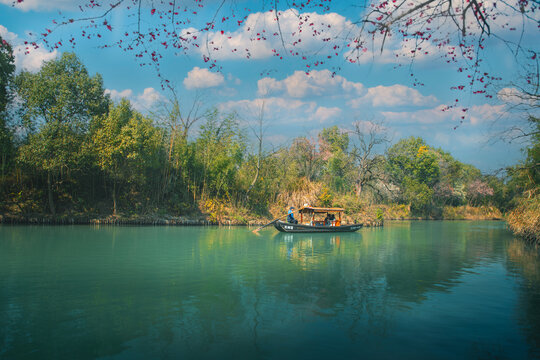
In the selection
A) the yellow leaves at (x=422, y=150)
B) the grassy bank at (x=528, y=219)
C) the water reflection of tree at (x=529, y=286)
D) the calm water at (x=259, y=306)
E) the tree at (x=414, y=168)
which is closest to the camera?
the calm water at (x=259, y=306)

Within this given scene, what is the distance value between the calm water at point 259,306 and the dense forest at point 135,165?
8377 millimetres

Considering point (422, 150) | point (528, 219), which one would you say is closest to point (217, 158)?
point (528, 219)

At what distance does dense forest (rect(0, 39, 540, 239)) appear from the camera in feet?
72.1

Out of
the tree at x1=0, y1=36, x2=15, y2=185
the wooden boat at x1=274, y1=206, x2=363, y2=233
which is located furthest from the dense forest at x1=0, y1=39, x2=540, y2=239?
the wooden boat at x1=274, y1=206, x2=363, y2=233

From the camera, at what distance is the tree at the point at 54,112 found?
71.1ft

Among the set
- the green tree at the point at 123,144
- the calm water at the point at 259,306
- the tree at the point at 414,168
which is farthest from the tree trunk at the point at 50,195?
the tree at the point at 414,168

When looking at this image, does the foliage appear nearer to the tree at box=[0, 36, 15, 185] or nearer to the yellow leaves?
the tree at box=[0, 36, 15, 185]

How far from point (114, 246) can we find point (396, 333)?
39.4ft

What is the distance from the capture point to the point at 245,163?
1278 inches

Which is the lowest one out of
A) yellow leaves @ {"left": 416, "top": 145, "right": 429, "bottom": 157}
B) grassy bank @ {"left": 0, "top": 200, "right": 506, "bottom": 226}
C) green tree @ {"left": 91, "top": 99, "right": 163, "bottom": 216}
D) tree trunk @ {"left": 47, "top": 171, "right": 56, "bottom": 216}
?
grassy bank @ {"left": 0, "top": 200, "right": 506, "bottom": 226}

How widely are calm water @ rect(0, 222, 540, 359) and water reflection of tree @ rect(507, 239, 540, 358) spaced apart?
35 mm

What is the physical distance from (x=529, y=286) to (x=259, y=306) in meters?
7.13

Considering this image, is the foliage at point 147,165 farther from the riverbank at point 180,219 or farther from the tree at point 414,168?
the tree at point 414,168

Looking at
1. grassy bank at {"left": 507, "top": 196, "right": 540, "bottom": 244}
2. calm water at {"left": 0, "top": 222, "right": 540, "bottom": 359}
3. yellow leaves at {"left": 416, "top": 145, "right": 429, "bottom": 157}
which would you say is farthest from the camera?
yellow leaves at {"left": 416, "top": 145, "right": 429, "bottom": 157}
